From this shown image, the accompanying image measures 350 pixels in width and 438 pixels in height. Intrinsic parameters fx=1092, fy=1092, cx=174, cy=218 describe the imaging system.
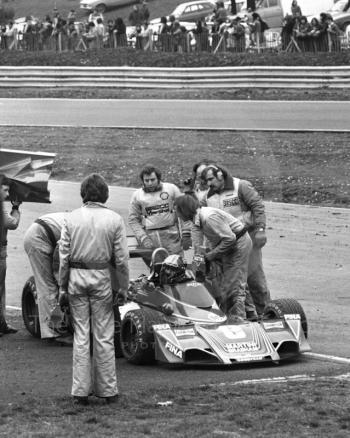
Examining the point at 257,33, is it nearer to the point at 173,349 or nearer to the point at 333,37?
the point at 333,37

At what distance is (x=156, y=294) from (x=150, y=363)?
0.87m

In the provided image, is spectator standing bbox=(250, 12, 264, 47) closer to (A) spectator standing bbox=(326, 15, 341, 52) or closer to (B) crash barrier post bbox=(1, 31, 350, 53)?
(B) crash barrier post bbox=(1, 31, 350, 53)

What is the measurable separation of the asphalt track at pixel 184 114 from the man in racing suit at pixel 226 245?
43.1 feet

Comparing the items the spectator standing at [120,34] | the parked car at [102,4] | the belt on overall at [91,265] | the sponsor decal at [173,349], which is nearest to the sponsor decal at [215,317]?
the sponsor decal at [173,349]

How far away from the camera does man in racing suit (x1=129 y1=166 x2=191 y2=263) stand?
41.9 feet

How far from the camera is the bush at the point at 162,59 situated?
3045 centimetres

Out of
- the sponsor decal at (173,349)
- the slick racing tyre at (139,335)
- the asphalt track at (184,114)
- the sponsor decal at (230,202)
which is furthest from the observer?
the asphalt track at (184,114)

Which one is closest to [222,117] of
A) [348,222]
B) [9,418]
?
[348,222]

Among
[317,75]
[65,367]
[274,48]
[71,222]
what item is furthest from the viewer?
[274,48]

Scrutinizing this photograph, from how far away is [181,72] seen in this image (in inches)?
1186

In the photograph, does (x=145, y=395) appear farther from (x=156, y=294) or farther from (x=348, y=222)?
(x=348, y=222)

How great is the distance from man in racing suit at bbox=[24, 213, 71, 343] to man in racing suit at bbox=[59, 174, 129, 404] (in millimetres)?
2426

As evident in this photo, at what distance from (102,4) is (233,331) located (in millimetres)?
42954

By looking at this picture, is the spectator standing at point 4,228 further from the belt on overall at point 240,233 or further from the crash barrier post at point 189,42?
the crash barrier post at point 189,42
